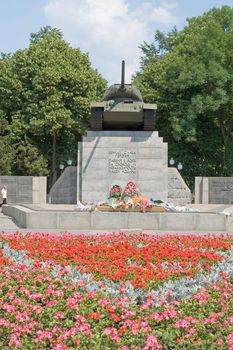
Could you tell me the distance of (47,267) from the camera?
7617mm

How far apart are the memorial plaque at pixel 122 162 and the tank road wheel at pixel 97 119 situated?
1.16 metres

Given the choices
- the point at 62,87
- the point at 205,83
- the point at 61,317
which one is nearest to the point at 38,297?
the point at 61,317

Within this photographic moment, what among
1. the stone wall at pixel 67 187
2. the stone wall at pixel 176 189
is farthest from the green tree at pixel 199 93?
the stone wall at pixel 67 187

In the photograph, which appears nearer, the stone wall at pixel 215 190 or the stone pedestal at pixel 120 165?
the stone pedestal at pixel 120 165

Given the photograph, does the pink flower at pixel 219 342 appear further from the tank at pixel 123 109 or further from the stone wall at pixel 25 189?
the stone wall at pixel 25 189

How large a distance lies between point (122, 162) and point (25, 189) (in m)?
9.49

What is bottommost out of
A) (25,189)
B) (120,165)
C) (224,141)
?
(25,189)

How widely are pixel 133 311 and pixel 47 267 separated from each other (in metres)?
2.34

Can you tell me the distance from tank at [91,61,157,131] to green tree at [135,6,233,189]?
45.6 feet

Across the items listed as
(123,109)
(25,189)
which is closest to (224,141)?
(25,189)

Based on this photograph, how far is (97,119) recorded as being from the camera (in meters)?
22.5

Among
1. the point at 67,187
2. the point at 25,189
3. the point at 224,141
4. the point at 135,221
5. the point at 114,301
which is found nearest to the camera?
the point at 114,301

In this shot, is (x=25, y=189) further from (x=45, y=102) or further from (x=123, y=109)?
(x=45, y=102)

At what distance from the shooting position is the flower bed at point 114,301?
4.80 meters
